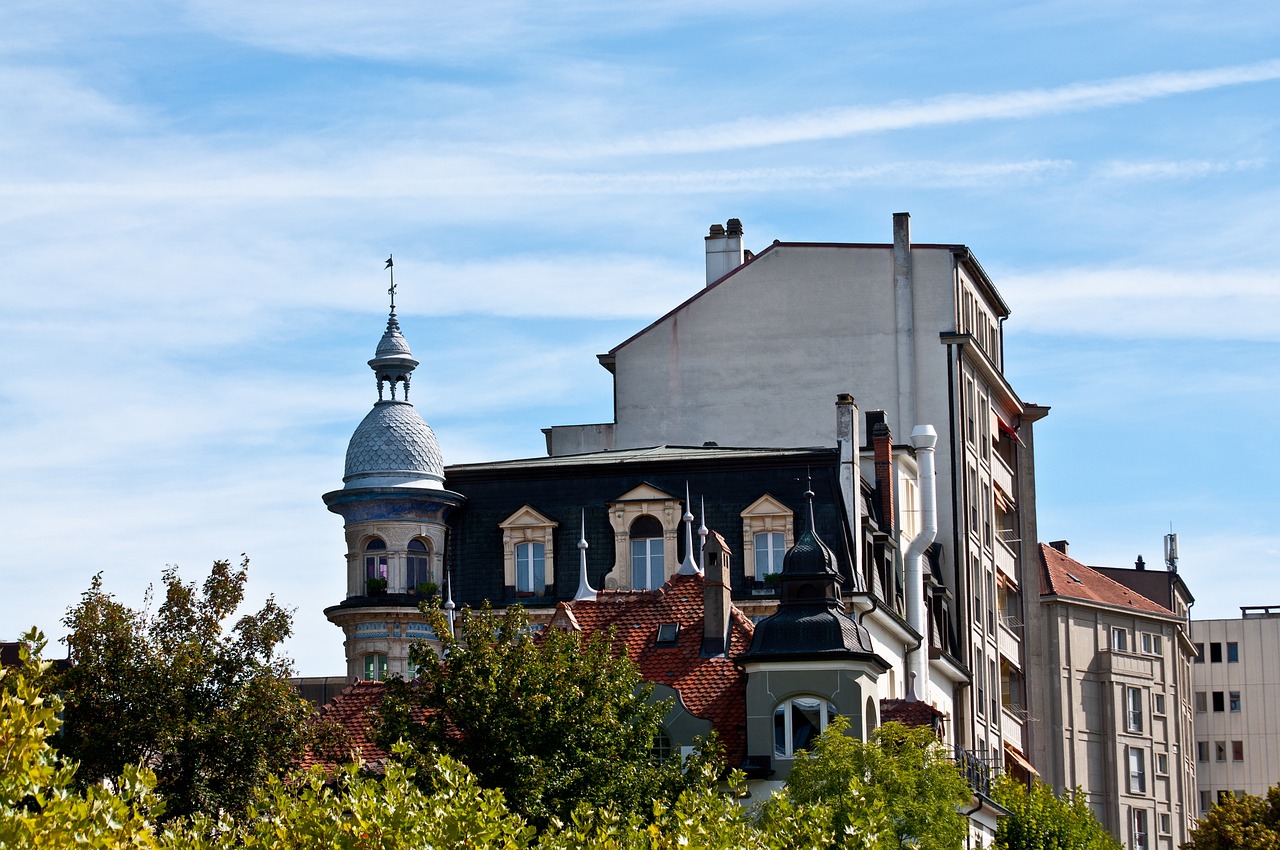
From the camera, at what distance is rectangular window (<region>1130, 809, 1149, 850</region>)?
122694 mm

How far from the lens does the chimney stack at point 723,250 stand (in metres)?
91.5

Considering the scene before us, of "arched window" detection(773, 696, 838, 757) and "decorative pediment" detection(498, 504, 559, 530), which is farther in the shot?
"decorative pediment" detection(498, 504, 559, 530)

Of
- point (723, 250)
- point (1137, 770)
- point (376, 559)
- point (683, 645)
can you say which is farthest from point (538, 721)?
point (1137, 770)

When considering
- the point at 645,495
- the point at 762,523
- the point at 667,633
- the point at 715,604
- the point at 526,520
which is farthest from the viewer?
the point at 526,520

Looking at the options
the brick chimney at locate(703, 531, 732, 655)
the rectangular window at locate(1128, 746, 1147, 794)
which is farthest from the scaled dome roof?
the rectangular window at locate(1128, 746, 1147, 794)

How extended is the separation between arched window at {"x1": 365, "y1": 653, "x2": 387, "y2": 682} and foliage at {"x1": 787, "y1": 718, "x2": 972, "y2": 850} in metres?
21.0

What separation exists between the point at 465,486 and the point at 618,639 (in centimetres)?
1390

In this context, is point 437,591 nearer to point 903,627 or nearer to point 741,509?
point 741,509

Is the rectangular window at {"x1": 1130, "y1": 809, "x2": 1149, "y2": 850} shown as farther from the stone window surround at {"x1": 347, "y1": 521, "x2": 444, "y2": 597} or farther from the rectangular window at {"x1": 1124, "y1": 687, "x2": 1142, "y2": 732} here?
the stone window surround at {"x1": 347, "y1": 521, "x2": 444, "y2": 597}

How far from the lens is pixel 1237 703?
155m

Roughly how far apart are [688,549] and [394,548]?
9832 mm

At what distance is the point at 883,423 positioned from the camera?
73.8m

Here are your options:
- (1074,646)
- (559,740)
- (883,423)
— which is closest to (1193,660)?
(1074,646)

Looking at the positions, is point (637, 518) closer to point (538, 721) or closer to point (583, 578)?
point (583, 578)
